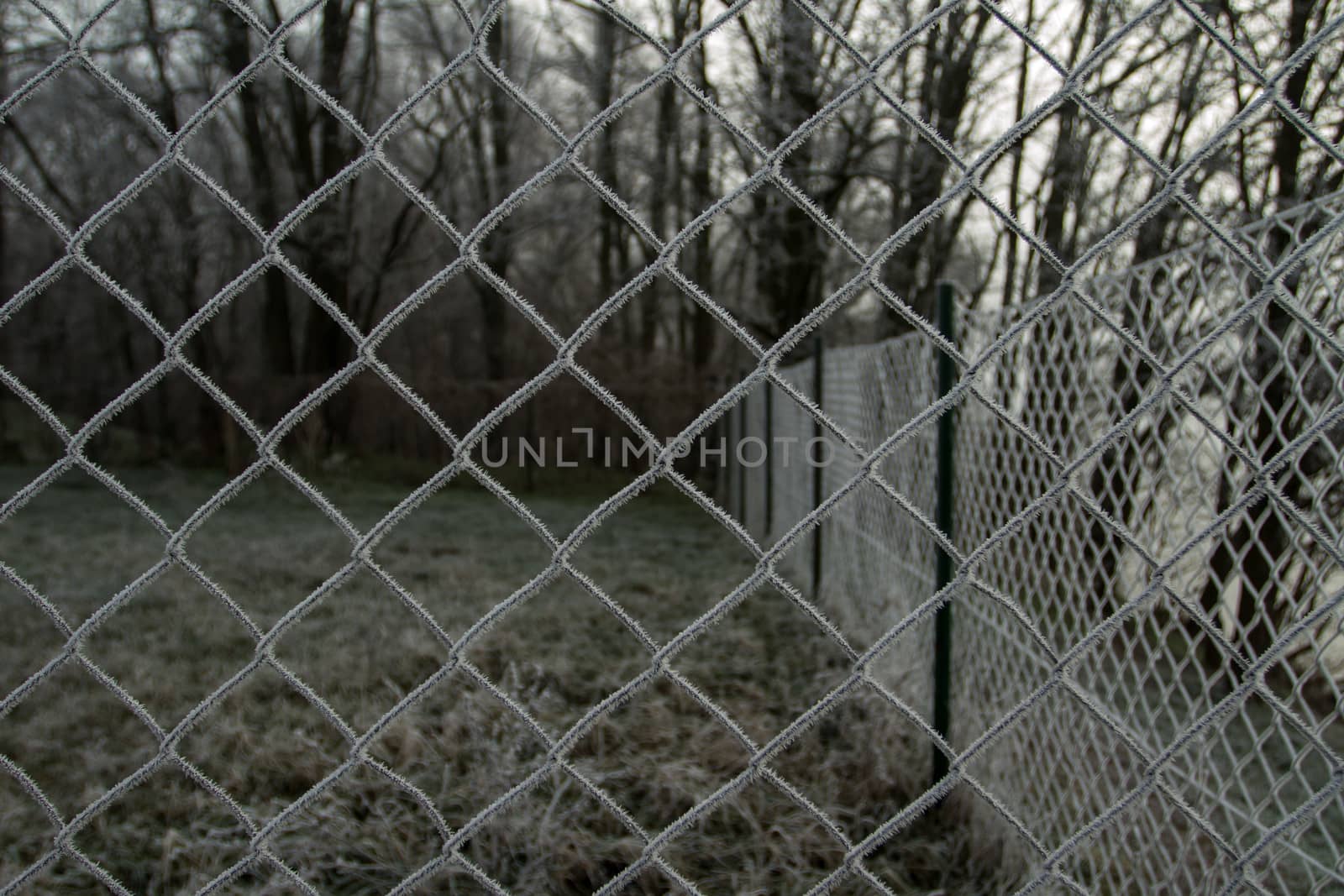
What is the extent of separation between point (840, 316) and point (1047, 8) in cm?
359

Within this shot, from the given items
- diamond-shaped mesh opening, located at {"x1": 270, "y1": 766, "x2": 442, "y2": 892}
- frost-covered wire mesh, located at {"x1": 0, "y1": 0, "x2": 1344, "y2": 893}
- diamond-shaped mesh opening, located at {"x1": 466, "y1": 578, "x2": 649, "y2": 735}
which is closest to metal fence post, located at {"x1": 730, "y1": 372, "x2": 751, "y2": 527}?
diamond-shaped mesh opening, located at {"x1": 466, "y1": 578, "x2": 649, "y2": 735}

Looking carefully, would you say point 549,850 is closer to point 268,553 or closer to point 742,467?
point 268,553

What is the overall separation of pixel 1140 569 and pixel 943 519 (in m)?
0.91

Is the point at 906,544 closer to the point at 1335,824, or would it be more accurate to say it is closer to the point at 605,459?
the point at 1335,824

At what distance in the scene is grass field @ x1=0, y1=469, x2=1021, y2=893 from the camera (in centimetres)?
198

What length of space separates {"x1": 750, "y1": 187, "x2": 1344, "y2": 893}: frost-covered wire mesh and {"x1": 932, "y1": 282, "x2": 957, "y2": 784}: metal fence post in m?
0.08

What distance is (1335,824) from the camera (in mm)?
2635

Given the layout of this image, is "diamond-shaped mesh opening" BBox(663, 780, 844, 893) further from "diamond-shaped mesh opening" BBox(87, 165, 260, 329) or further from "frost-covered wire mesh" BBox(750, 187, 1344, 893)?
"diamond-shaped mesh opening" BBox(87, 165, 260, 329)

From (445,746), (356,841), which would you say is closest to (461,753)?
(445,746)

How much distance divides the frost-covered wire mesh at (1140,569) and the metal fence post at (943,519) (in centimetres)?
8

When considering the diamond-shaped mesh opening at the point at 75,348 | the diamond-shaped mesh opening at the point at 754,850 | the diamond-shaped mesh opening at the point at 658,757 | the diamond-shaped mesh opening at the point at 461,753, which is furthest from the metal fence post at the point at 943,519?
the diamond-shaped mesh opening at the point at 75,348

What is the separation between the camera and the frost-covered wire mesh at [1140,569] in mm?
965

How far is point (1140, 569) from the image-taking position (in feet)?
4.75

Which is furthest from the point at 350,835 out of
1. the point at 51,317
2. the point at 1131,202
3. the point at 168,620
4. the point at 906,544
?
the point at 51,317
